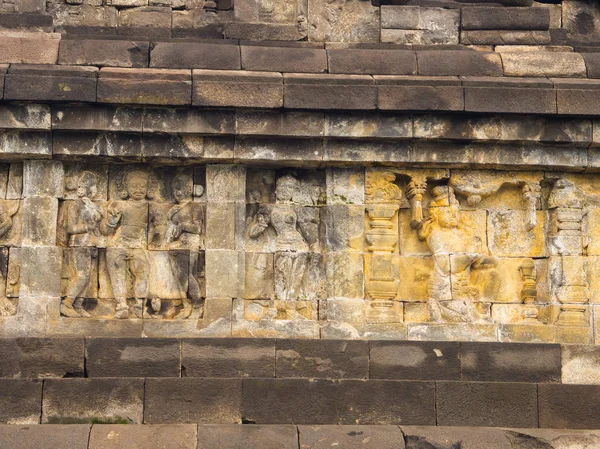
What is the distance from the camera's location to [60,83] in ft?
47.5

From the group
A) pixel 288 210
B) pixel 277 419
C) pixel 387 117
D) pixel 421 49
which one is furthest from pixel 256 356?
pixel 421 49

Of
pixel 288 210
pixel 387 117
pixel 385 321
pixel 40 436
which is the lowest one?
pixel 40 436

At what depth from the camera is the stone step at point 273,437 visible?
44.0 ft

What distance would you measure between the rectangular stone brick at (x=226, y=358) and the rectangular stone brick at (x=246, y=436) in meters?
0.68

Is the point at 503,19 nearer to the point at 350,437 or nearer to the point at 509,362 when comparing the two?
the point at 509,362

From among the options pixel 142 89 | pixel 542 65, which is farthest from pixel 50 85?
pixel 542 65

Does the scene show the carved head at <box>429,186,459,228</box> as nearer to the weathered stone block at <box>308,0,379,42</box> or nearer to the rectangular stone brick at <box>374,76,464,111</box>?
the rectangular stone brick at <box>374,76,464,111</box>

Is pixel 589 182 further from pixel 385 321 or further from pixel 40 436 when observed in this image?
pixel 40 436

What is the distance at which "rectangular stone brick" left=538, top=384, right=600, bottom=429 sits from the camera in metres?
14.1

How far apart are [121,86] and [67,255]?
1928 millimetres

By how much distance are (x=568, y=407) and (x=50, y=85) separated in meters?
6.29

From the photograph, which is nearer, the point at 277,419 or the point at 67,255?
the point at 277,419

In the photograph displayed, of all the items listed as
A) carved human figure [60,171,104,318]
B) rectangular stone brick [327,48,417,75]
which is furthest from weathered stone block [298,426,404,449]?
rectangular stone brick [327,48,417,75]

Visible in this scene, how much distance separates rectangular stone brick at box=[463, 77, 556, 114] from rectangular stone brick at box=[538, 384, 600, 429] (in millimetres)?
2948
